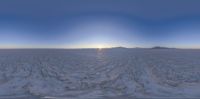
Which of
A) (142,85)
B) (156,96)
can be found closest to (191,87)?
(142,85)

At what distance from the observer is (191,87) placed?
27.5ft

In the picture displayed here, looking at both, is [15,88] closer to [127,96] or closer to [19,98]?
[19,98]

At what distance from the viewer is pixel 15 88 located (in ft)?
26.4

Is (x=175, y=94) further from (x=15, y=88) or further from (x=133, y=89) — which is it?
(x=15, y=88)

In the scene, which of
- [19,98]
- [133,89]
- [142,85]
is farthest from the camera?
[142,85]

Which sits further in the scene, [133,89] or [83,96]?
[133,89]

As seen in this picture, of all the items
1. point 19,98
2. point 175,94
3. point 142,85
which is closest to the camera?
point 19,98

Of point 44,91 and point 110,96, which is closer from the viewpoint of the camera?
point 110,96

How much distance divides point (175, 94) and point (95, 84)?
8.79 feet

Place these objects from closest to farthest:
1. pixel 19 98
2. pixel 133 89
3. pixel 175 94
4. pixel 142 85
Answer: pixel 19 98
pixel 175 94
pixel 133 89
pixel 142 85

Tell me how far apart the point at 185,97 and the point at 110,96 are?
1762 millimetres

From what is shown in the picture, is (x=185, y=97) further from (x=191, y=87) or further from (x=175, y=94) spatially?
(x=191, y=87)

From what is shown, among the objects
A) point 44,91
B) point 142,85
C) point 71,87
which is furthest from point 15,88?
point 142,85

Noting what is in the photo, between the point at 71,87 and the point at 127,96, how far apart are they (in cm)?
204
